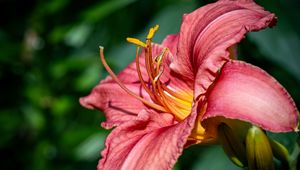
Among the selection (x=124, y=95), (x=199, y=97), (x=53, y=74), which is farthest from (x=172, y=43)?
(x=53, y=74)

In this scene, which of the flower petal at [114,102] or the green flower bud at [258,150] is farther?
the flower petal at [114,102]

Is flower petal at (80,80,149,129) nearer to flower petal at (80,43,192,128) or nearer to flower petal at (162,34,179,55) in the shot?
flower petal at (80,43,192,128)

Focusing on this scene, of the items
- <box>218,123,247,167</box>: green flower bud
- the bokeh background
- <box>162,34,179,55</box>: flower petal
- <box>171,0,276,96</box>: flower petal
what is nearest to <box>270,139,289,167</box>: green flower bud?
<box>218,123,247,167</box>: green flower bud

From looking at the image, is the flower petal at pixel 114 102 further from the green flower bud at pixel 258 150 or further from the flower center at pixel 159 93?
the green flower bud at pixel 258 150

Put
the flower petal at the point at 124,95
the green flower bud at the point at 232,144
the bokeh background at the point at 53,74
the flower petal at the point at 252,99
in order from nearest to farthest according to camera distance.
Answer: the flower petal at the point at 252,99, the green flower bud at the point at 232,144, the flower petal at the point at 124,95, the bokeh background at the point at 53,74

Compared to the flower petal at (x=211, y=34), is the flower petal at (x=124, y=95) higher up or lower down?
lower down

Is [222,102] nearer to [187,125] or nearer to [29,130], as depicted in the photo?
[187,125]

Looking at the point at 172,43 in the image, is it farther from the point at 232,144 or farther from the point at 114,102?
the point at 232,144

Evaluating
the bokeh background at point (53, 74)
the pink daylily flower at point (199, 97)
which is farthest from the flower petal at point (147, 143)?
the bokeh background at point (53, 74)
